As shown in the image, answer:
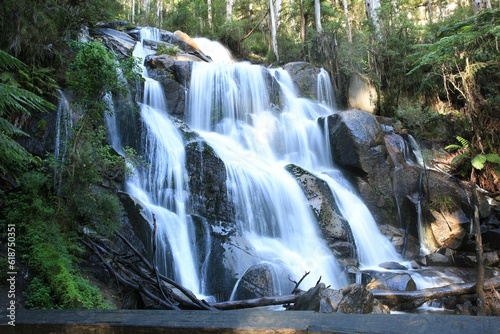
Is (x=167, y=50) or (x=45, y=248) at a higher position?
(x=167, y=50)

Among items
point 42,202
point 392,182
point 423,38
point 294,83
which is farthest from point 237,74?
point 42,202

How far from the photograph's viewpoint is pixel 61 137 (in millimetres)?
7039

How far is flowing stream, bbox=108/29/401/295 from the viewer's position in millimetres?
8484

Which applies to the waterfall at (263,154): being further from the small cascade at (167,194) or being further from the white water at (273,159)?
the small cascade at (167,194)

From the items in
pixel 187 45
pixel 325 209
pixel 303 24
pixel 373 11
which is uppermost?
pixel 303 24

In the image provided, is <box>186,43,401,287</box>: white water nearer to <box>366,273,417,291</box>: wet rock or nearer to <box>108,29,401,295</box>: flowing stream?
<box>108,29,401,295</box>: flowing stream

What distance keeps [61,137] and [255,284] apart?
4.65 m

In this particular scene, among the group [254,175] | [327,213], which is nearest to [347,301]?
[327,213]

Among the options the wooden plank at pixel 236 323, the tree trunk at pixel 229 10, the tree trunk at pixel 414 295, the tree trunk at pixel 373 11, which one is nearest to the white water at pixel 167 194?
the tree trunk at pixel 414 295

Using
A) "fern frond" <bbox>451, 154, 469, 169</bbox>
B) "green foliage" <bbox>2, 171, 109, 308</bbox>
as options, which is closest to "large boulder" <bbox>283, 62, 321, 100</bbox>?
"fern frond" <bbox>451, 154, 469, 169</bbox>

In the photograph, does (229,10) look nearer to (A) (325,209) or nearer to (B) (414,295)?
(A) (325,209)

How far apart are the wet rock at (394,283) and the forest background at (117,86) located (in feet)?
17.3

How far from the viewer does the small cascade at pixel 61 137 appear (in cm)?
600

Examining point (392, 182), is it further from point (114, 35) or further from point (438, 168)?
point (114, 35)
